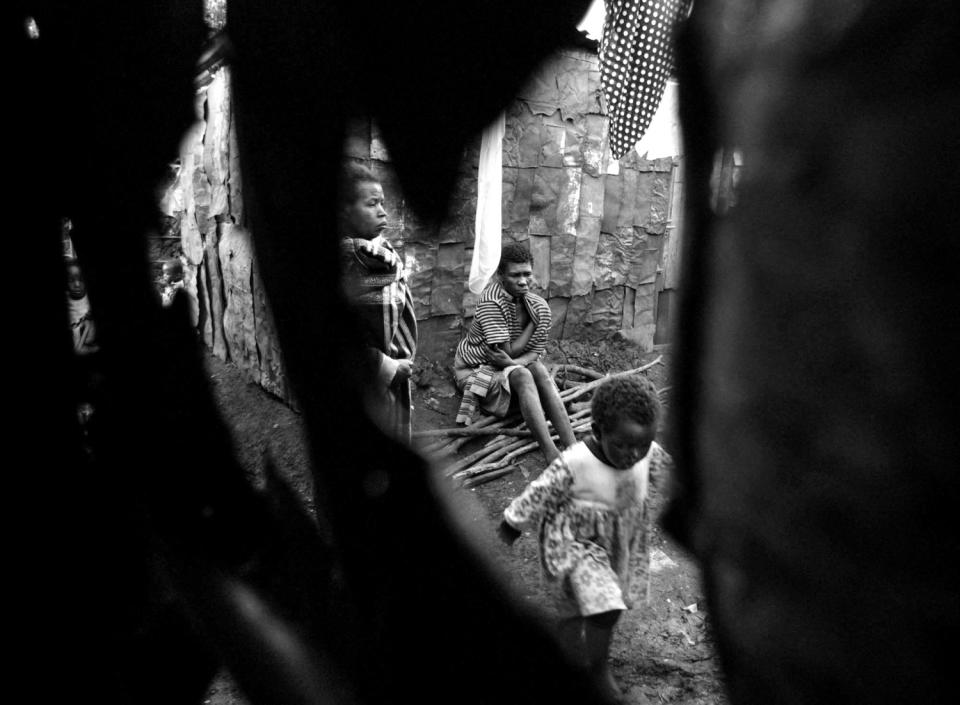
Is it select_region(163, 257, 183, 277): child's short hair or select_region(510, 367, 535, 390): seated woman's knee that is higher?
select_region(163, 257, 183, 277): child's short hair

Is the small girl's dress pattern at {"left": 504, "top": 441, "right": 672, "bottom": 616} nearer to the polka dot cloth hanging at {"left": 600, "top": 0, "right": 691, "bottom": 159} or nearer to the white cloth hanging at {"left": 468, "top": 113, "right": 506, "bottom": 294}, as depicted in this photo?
the polka dot cloth hanging at {"left": 600, "top": 0, "right": 691, "bottom": 159}

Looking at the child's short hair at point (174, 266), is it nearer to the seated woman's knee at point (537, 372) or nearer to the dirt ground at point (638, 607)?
the dirt ground at point (638, 607)

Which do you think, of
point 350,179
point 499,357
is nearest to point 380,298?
point 350,179

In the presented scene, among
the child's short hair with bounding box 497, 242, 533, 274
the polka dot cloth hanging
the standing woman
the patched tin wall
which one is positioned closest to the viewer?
the polka dot cloth hanging

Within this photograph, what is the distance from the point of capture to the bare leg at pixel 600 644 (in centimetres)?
167

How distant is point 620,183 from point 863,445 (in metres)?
3.74

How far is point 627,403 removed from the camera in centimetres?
163

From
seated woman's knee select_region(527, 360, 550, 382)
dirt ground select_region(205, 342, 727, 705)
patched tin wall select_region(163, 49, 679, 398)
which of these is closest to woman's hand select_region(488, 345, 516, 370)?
seated woman's knee select_region(527, 360, 550, 382)

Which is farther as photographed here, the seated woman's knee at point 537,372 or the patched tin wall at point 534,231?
the seated woman's knee at point 537,372

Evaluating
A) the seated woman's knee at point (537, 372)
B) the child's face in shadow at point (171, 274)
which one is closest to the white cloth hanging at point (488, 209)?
the seated woman's knee at point (537, 372)

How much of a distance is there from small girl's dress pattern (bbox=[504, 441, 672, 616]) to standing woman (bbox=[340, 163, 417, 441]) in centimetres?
72

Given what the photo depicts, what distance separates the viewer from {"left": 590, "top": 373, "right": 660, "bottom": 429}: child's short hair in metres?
1.63

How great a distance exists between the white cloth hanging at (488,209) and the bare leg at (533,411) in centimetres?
53

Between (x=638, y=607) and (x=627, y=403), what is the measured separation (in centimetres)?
72
